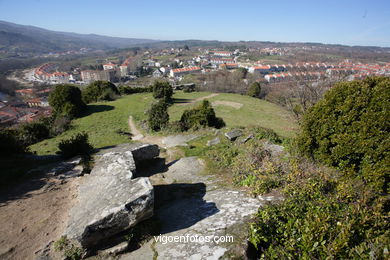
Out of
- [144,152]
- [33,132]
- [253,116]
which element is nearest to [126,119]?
[33,132]

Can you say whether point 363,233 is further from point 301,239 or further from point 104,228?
point 104,228

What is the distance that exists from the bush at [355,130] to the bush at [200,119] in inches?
356

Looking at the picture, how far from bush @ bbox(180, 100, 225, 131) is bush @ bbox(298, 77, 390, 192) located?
905 centimetres

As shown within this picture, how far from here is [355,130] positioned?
4980 mm

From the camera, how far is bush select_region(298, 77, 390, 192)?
15.0 ft

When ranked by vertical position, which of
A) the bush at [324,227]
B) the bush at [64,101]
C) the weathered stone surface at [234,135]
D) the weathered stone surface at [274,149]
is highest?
the bush at [324,227]

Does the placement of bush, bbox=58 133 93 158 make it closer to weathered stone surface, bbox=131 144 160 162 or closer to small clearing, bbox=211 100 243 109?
weathered stone surface, bbox=131 144 160 162

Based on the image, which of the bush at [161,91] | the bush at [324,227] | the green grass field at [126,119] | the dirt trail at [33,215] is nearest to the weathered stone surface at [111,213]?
the dirt trail at [33,215]

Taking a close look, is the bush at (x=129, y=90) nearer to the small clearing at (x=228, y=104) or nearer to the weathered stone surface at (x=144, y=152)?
the small clearing at (x=228, y=104)

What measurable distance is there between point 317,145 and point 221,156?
3418 mm

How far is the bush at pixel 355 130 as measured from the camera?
15.0 ft

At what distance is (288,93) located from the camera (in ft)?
55.5

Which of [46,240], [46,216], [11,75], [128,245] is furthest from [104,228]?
[11,75]

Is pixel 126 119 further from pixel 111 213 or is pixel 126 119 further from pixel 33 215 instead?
pixel 111 213
